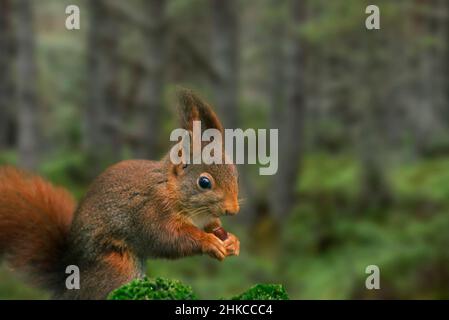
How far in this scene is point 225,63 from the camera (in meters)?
8.61

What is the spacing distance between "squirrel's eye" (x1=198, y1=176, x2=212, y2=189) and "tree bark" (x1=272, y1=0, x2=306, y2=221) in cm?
954

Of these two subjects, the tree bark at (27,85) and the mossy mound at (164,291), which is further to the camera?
the tree bark at (27,85)

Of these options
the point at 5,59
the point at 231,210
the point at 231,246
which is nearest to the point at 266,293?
the point at 231,246

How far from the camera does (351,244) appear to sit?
349 inches

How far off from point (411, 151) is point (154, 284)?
14394 millimetres

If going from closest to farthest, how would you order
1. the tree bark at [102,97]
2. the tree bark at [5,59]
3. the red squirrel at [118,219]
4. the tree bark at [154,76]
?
the red squirrel at [118,219] → the tree bark at [154,76] → the tree bark at [102,97] → the tree bark at [5,59]

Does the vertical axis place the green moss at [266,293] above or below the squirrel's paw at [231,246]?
below

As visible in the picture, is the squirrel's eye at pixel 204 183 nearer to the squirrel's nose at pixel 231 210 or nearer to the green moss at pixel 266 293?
the squirrel's nose at pixel 231 210

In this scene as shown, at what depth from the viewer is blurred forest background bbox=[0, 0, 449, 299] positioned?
6.68 m

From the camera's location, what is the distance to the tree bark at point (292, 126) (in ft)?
37.3

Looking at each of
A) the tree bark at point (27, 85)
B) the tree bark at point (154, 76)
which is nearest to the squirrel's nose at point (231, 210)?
the tree bark at point (154, 76)

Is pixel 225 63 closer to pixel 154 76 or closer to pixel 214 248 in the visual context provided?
pixel 154 76
